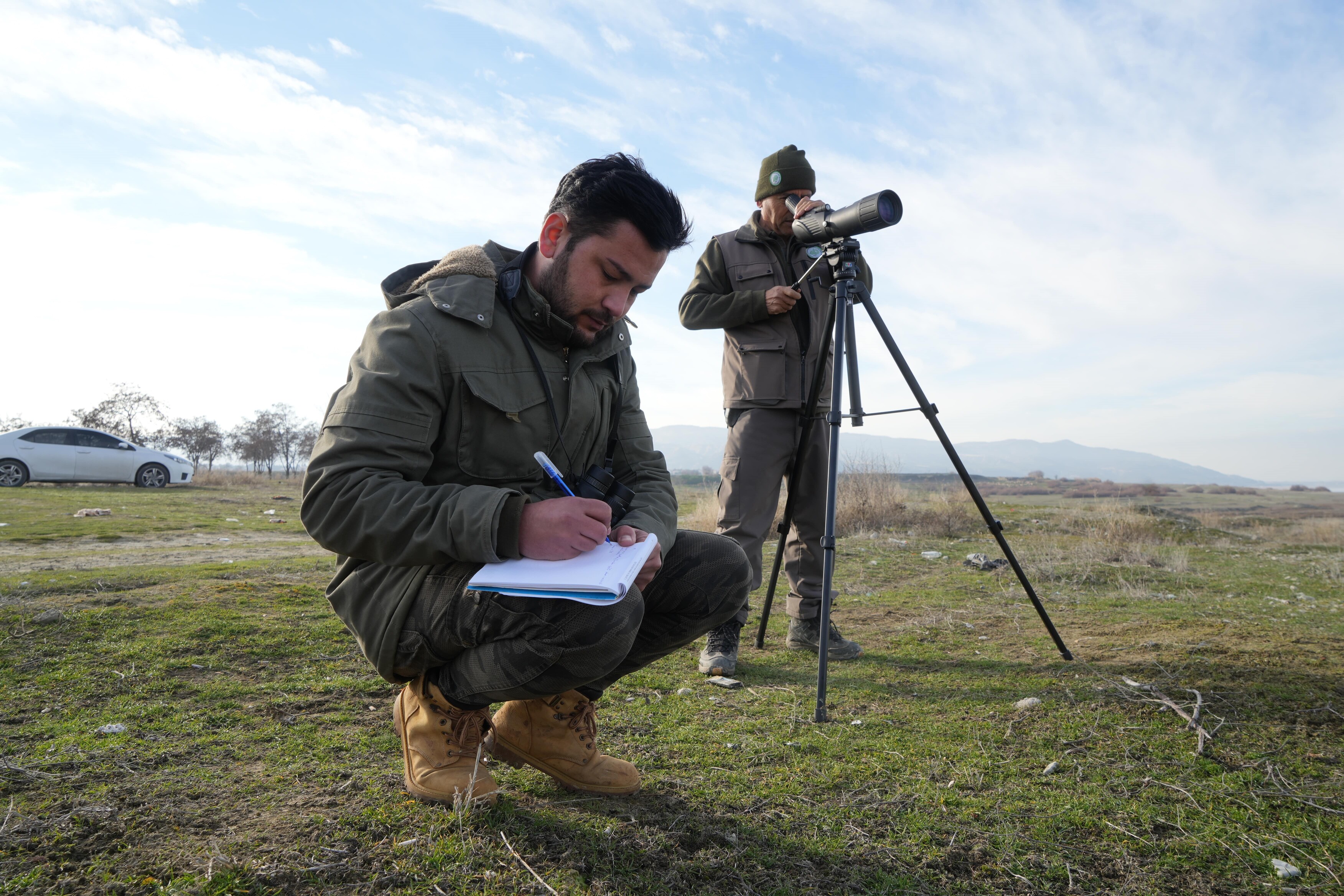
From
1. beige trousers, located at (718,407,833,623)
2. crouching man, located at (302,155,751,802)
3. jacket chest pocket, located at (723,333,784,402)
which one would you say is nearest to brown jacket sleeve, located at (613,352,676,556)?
crouching man, located at (302,155,751,802)

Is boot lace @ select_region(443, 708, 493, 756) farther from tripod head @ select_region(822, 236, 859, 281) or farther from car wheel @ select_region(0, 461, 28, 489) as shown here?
car wheel @ select_region(0, 461, 28, 489)

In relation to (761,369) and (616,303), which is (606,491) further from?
(761,369)

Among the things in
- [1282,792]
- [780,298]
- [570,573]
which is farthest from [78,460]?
[1282,792]

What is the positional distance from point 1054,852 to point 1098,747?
0.75 metres

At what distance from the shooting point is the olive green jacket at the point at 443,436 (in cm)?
165

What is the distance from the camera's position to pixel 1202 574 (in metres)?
6.20

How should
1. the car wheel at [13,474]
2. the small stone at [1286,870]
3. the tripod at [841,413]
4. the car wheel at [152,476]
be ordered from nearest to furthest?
1. the small stone at [1286,870]
2. the tripod at [841,413]
3. the car wheel at [13,474]
4. the car wheel at [152,476]

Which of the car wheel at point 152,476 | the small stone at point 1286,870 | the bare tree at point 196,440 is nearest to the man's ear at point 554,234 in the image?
the small stone at point 1286,870

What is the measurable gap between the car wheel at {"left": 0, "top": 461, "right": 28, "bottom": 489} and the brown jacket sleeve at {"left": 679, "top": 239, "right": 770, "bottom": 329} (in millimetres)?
15456

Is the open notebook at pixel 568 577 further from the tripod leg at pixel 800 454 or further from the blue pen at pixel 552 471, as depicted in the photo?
the tripod leg at pixel 800 454

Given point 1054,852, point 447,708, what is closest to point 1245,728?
point 1054,852

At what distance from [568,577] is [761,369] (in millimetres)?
2379

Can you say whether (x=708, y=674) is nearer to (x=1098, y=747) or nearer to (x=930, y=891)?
(x=1098, y=747)

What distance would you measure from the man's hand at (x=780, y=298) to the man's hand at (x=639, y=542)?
1928mm
